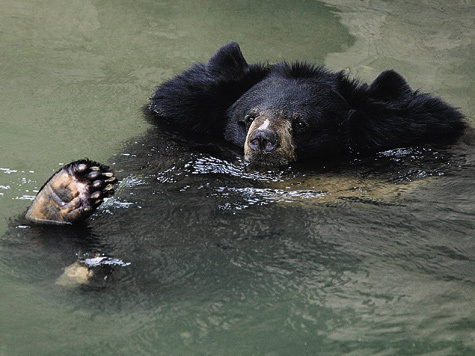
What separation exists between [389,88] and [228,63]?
121cm

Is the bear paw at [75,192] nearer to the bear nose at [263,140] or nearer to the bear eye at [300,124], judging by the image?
the bear nose at [263,140]

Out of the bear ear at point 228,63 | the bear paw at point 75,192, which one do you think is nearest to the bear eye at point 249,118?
the bear ear at point 228,63

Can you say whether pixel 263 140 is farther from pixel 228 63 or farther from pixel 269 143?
pixel 228 63

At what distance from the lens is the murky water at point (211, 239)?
Result: 293 centimetres

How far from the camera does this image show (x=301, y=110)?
4.96m

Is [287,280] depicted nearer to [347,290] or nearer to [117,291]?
[347,290]

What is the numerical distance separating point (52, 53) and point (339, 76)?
9.89ft

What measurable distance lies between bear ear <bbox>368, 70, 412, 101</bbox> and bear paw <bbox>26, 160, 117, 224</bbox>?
2392 mm

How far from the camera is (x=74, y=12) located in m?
7.96

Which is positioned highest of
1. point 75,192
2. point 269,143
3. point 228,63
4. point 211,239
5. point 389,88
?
point 228,63

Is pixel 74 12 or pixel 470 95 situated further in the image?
pixel 74 12

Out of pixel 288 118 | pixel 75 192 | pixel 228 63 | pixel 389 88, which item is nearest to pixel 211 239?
pixel 75 192

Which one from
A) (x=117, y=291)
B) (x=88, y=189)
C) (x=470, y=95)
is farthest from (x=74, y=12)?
(x=117, y=291)

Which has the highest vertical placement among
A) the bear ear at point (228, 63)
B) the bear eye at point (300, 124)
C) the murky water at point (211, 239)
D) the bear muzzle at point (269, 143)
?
the bear ear at point (228, 63)
